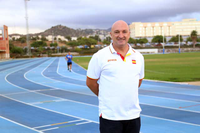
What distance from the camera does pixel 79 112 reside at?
8336 millimetres

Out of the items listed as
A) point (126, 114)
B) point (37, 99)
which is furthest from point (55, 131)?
point (37, 99)

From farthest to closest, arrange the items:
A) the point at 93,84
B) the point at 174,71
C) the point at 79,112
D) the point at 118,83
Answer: the point at 174,71 < the point at 79,112 < the point at 93,84 < the point at 118,83

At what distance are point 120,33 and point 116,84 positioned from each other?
612 millimetres

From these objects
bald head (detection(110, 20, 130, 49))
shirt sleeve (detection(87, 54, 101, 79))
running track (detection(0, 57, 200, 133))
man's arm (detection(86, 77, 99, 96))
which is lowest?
running track (detection(0, 57, 200, 133))

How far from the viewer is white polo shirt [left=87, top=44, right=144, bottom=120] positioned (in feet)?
9.95

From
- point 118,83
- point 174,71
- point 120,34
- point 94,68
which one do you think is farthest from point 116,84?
point 174,71

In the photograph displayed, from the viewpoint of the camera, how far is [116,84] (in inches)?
119

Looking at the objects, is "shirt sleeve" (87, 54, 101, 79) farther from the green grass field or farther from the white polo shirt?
the green grass field

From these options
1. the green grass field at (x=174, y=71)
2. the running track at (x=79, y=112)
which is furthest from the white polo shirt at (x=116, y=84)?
the green grass field at (x=174, y=71)

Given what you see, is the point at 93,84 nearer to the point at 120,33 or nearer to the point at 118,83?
the point at 118,83

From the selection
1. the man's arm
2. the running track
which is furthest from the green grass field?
the man's arm

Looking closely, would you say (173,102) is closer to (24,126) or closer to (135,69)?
(24,126)

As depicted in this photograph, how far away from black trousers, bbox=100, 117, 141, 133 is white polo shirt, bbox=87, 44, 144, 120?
49mm

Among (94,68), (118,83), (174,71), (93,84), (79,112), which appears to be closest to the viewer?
(118,83)
